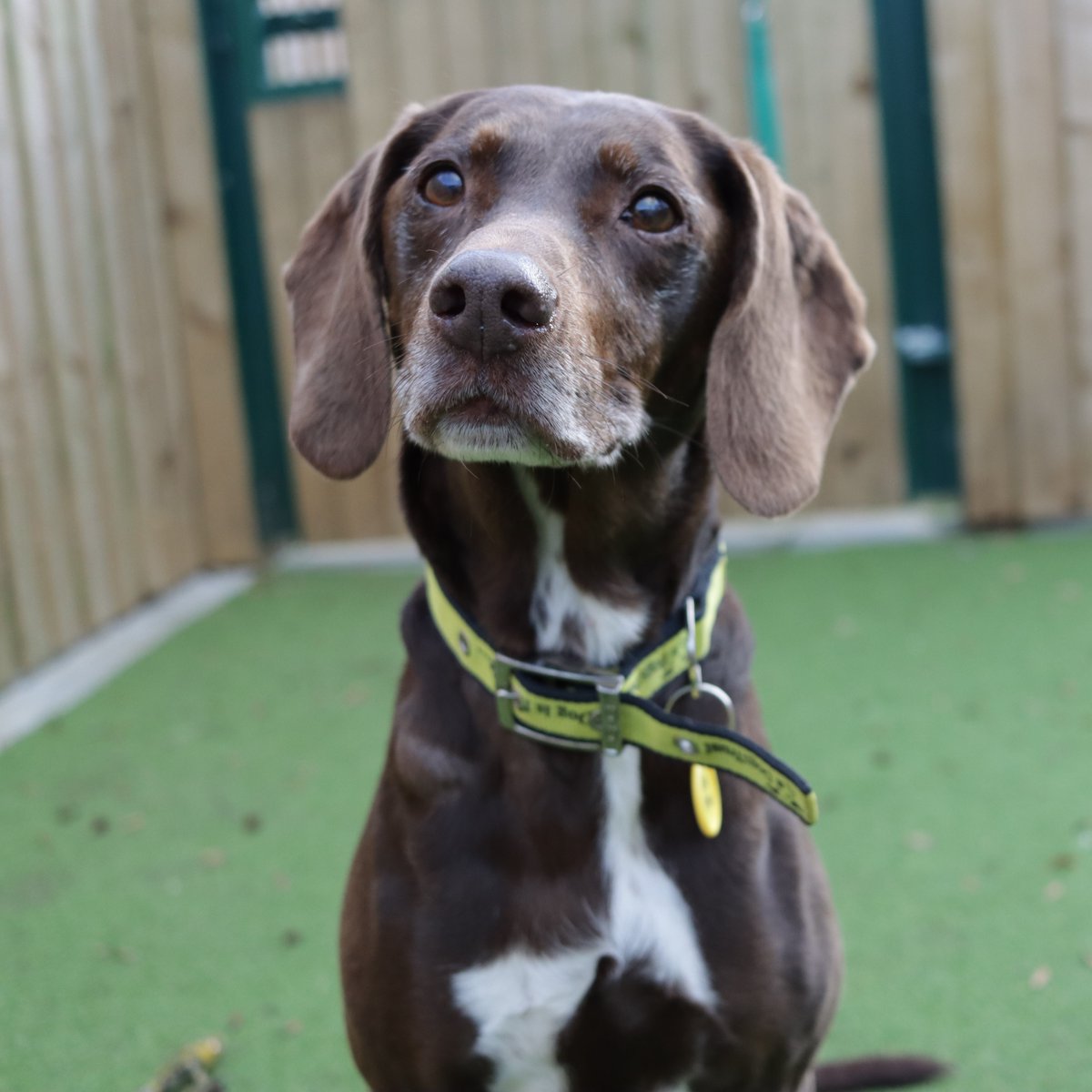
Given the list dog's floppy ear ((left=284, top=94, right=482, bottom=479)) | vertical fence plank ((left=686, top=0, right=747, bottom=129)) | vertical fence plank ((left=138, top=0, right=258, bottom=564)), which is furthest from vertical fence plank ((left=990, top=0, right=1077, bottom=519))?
dog's floppy ear ((left=284, top=94, right=482, bottom=479))

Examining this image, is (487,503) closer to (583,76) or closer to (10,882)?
(10,882)

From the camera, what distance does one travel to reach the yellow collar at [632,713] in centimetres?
188

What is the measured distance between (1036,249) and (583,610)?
4185 millimetres

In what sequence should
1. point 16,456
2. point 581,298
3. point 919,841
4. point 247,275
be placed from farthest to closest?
point 247,275 → point 16,456 → point 919,841 → point 581,298

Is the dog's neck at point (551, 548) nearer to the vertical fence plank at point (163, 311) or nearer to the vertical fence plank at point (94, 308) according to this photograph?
the vertical fence plank at point (94, 308)

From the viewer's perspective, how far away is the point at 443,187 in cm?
204

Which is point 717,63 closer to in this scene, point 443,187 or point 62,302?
point 62,302

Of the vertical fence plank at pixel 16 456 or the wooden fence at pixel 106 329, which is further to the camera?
the wooden fence at pixel 106 329

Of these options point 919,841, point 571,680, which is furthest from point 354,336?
point 919,841

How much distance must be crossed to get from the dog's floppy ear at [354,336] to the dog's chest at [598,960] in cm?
59

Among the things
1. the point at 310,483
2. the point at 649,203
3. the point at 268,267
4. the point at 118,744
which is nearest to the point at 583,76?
the point at 268,267

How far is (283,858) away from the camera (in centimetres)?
337

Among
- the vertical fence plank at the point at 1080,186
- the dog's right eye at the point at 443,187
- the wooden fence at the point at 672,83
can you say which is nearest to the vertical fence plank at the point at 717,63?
the wooden fence at the point at 672,83

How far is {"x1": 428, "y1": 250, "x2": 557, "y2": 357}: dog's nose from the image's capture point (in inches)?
65.5
